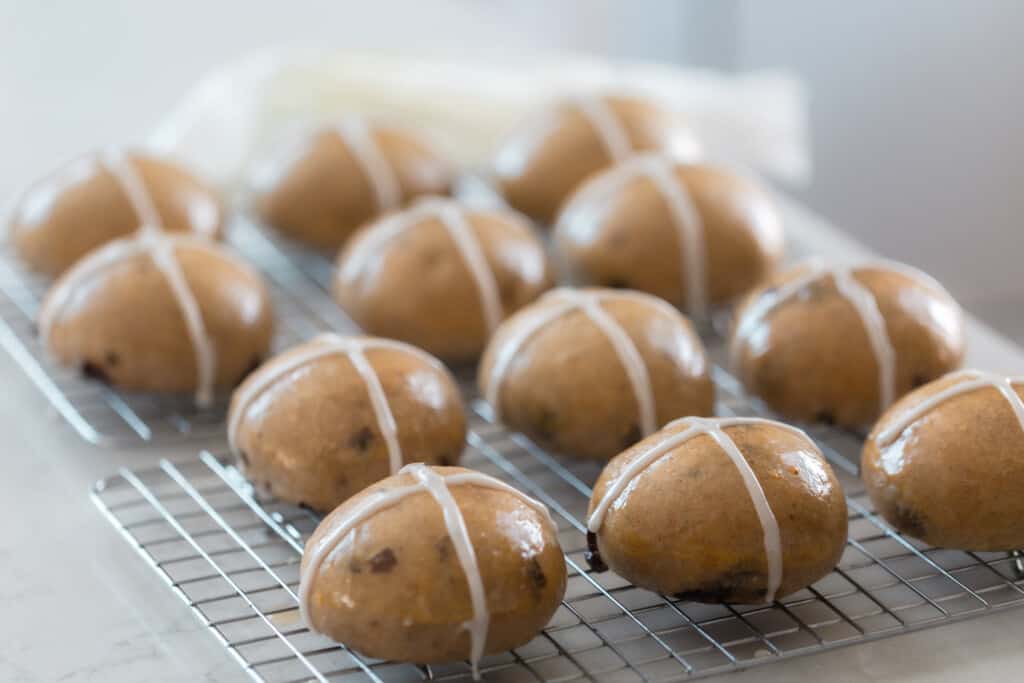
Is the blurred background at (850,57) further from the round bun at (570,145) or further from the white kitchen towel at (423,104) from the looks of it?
the round bun at (570,145)

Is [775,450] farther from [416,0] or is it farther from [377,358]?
[416,0]

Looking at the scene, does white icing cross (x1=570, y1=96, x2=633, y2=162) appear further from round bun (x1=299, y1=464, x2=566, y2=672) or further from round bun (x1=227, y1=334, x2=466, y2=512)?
round bun (x1=299, y1=464, x2=566, y2=672)

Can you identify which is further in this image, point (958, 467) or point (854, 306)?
point (854, 306)

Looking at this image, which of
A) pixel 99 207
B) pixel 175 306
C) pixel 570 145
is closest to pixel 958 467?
pixel 175 306

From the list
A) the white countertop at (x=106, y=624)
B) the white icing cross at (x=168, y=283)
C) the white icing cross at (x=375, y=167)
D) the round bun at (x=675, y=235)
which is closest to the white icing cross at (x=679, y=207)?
the round bun at (x=675, y=235)

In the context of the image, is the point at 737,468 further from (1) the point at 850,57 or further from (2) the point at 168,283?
(1) the point at 850,57

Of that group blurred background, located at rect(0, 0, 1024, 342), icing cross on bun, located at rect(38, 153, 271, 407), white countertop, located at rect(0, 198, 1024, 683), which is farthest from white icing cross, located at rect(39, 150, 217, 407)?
blurred background, located at rect(0, 0, 1024, 342)

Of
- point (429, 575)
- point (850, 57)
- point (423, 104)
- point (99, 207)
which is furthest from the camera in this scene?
point (850, 57)
